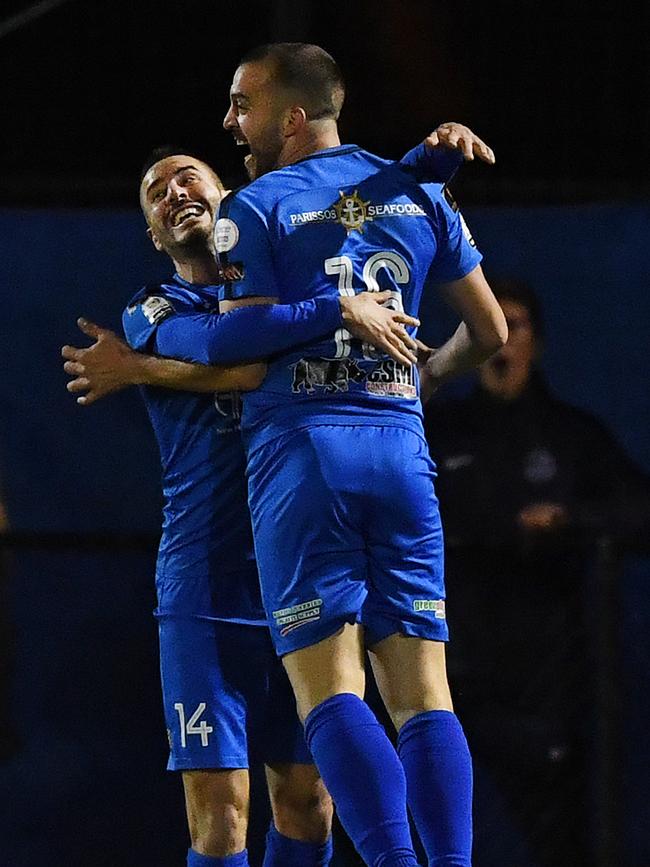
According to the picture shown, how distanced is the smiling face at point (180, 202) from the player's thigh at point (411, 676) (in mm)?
1094

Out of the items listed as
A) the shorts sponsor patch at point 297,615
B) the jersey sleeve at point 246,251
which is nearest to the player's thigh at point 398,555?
the shorts sponsor patch at point 297,615

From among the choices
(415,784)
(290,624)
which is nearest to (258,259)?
(290,624)

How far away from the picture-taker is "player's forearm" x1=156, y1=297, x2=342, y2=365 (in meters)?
3.08

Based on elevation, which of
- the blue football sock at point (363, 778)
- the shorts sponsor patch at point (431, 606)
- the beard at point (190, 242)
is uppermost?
the beard at point (190, 242)

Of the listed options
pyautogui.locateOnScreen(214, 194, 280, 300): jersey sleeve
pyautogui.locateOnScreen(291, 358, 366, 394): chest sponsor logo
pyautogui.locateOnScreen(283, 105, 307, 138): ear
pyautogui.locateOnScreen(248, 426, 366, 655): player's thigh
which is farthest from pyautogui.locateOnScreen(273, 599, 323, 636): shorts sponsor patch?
pyautogui.locateOnScreen(283, 105, 307, 138): ear

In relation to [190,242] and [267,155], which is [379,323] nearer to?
Answer: [267,155]

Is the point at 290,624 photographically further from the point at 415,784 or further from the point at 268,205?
the point at 268,205

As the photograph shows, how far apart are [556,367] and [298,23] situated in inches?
59.8

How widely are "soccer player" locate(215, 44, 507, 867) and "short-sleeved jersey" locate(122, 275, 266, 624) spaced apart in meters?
0.39

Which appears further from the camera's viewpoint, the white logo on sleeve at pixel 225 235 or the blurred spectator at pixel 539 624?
the blurred spectator at pixel 539 624

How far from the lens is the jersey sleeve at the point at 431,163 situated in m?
3.22

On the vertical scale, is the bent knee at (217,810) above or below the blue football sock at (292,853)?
above

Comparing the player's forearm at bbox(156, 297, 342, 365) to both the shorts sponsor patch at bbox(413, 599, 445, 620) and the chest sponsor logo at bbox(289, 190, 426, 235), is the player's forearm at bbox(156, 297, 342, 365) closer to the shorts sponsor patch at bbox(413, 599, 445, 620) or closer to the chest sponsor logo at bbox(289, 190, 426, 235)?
the chest sponsor logo at bbox(289, 190, 426, 235)

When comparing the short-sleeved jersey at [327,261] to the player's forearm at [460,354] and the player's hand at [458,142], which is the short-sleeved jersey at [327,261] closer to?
the player's hand at [458,142]
